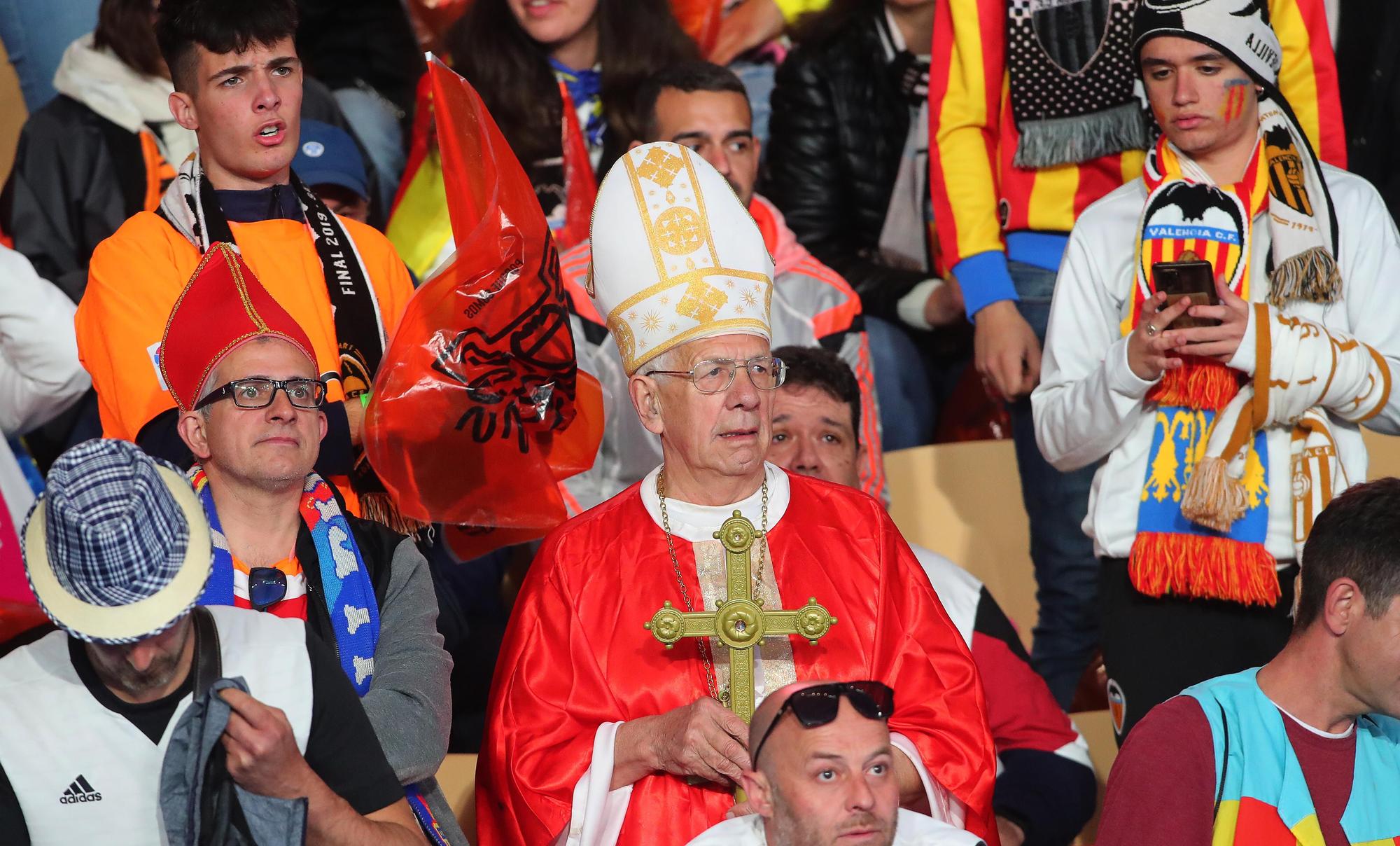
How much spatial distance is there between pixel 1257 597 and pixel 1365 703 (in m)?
0.80

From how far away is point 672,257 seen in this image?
3.63 m

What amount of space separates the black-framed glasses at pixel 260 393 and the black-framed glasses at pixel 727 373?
0.71 metres

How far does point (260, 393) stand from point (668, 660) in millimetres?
930

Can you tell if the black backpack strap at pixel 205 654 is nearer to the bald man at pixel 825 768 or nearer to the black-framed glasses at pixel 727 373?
the bald man at pixel 825 768

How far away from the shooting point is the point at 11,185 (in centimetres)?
537

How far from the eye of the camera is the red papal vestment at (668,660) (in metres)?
3.39

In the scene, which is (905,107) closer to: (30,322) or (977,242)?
(977,242)

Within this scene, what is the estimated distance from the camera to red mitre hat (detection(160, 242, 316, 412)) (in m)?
3.45

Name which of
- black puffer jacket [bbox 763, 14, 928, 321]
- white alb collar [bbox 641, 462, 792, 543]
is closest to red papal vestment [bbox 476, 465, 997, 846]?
white alb collar [bbox 641, 462, 792, 543]

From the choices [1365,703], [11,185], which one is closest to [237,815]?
[1365,703]

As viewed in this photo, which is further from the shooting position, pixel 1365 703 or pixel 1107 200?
pixel 1107 200

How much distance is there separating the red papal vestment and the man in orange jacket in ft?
2.16

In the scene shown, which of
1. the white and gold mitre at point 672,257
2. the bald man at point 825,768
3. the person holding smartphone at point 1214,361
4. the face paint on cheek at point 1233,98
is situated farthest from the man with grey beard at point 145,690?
the face paint on cheek at point 1233,98

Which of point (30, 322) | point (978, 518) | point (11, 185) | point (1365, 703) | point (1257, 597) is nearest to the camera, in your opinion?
point (1365, 703)
